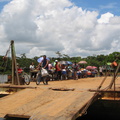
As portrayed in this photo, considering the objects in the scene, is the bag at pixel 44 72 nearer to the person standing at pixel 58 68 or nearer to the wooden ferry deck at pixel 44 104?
the wooden ferry deck at pixel 44 104

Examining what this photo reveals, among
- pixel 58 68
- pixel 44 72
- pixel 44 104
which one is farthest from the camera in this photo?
pixel 58 68

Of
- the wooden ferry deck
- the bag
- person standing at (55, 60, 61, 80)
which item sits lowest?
the wooden ferry deck

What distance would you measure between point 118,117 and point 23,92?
12.3 feet

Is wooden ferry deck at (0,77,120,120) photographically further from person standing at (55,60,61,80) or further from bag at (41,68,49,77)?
person standing at (55,60,61,80)

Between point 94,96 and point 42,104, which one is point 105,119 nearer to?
point 94,96

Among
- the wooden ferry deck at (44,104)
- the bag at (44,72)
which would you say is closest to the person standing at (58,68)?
the bag at (44,72)

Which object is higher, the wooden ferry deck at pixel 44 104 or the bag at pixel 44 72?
the bag at pixel 44 72

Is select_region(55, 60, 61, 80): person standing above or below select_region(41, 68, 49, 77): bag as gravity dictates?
above

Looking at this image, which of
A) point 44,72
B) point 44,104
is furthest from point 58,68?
point 44,104

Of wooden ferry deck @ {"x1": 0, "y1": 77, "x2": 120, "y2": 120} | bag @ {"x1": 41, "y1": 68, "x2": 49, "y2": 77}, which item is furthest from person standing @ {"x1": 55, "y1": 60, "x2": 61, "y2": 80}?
wooden ferry deck @ {"x1": 0, "y1": 77, "x2": 120, "y2": 120}

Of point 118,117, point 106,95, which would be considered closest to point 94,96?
point 106,95

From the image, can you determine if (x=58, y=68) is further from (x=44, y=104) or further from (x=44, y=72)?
(x=44, y=104)

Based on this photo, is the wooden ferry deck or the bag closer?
the wooden ferry deck

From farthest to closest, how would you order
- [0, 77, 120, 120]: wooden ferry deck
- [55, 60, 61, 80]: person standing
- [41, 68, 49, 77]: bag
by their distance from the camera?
[55, 60, 61, 80]: person standing, [41, 68, 49, 77]: bag, [0, 77, 120, 120]: wooden ferry deck
